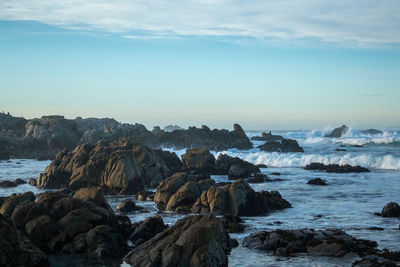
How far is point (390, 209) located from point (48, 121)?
259 feet

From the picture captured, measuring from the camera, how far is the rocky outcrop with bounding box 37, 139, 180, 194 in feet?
113

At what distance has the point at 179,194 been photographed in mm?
26562

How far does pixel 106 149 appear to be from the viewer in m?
39.4

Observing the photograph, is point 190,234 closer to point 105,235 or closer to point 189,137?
point 105,235

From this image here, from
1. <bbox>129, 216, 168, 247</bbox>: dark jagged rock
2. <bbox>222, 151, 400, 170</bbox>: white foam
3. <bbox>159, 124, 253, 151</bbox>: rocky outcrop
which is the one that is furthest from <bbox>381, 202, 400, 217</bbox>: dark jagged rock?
<bbox>159, 124, 253, 151</bbox>: rocky outcrop

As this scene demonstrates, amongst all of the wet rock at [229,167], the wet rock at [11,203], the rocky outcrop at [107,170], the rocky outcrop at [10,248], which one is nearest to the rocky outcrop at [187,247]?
the rocky outcrop at [10,248]

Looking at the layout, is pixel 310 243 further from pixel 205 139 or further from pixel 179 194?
pixel 205 139

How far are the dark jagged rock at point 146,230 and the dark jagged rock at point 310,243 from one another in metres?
3.76

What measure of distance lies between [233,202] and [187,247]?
419 inches

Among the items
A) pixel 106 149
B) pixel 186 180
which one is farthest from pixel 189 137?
pixel 186 180

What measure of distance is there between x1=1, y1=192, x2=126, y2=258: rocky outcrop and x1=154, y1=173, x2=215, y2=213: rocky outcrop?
24.6 feet

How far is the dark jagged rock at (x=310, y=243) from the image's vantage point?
53.1 ft

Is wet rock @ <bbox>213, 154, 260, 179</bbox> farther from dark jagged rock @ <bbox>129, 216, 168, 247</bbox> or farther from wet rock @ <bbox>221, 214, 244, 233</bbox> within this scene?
dark jagged rock @ <bbox>129, 216, 168, 247</bbox>

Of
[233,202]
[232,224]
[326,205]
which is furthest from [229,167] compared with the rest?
[232,224]
